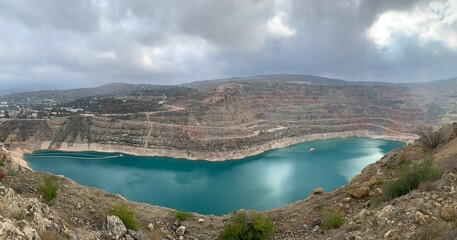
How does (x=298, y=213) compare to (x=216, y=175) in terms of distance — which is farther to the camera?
(x=216, y=175)

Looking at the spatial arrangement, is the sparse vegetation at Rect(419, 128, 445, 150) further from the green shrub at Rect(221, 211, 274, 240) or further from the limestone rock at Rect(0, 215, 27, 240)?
the limestone rock at Rect(0, 215, 27, 240)

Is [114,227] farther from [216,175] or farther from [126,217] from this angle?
[216,175]

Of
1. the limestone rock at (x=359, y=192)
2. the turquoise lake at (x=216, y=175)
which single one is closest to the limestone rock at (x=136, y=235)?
the limestone rock at (x=359, y=192)

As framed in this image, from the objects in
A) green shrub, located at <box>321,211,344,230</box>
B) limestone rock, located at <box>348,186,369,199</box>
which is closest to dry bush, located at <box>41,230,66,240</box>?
green shrub, located at <box>321,211,344,230</box>

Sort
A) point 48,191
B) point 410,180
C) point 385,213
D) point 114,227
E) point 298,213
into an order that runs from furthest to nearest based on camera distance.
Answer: point 298,213, point 48,191, point 410,180, point 114,227, point 385,213

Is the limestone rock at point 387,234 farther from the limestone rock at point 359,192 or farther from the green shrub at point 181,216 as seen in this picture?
the green shrub at point 181,216

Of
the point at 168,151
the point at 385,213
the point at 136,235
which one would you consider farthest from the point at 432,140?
the point at 168,151
